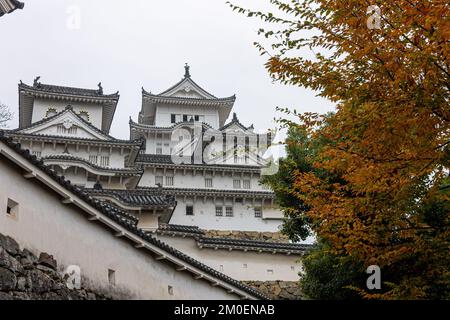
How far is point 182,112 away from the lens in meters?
53.3


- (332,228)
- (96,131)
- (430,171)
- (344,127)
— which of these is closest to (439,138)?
(430,171)

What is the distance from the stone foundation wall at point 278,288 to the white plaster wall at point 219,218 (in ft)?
41.0

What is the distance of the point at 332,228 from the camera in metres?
10.7

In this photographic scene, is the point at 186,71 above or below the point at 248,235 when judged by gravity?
Result: above

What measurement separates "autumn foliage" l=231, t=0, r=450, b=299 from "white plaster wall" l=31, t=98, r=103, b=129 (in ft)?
115

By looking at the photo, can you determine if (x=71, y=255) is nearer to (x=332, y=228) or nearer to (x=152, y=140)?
(x=332, y=228)

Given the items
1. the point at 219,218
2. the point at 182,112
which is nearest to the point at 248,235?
the point at 219,218

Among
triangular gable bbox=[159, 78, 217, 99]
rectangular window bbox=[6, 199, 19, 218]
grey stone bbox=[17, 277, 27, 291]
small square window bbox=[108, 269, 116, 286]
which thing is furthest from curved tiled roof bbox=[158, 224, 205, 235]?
triangular gable bbox=[159, 78, 217, 99]

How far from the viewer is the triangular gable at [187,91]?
5334 cm

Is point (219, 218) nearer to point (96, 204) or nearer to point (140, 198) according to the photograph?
point (140, 198)

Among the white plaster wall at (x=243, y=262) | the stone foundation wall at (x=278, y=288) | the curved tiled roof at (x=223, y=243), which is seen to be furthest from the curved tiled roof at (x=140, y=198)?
the stone foundation wall at (x=278, y=288)

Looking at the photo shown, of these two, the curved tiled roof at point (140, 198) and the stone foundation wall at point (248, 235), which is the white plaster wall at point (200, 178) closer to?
the stone foundation wall at point (248, 235)

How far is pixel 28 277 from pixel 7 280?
702 millimetres

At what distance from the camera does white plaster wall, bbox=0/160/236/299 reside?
11.3 meters
